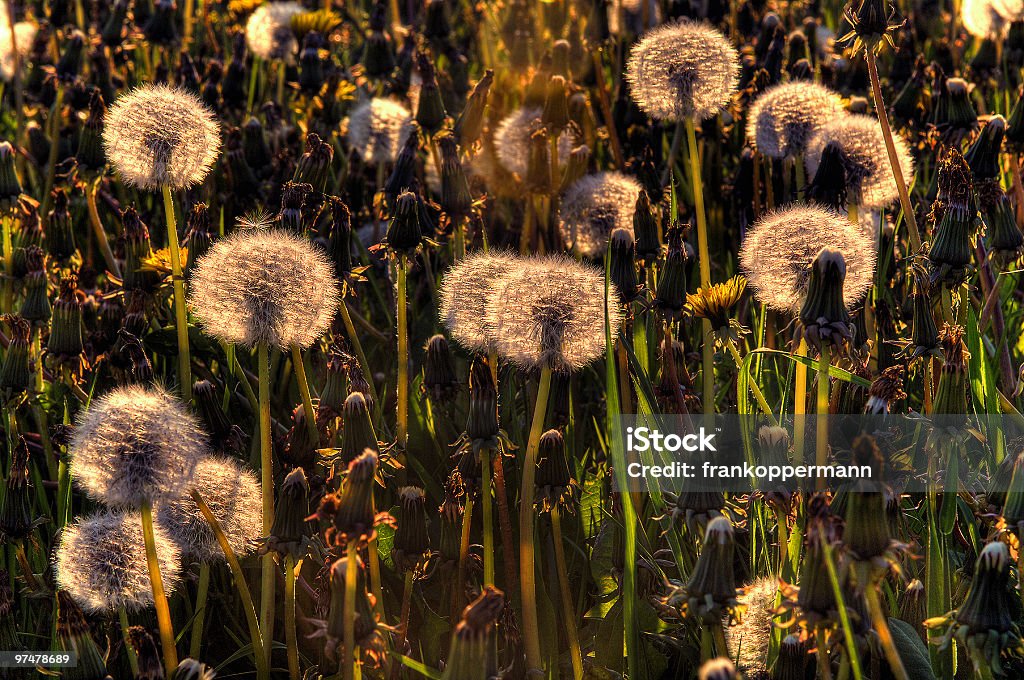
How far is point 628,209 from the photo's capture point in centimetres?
307

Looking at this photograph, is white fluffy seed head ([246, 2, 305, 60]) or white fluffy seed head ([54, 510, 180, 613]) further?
white fluffy seed head ([246, 2, 305, 60])

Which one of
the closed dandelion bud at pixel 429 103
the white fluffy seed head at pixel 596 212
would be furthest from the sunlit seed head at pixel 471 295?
the closed dandelion bud at pixel 429 103

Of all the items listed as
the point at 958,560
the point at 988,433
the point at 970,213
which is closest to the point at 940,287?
the point at 970,213

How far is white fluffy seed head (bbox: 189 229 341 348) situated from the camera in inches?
77.2

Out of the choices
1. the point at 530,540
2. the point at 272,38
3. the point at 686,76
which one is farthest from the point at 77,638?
the point at 272,38

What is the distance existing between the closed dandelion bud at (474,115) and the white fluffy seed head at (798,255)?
1.39m

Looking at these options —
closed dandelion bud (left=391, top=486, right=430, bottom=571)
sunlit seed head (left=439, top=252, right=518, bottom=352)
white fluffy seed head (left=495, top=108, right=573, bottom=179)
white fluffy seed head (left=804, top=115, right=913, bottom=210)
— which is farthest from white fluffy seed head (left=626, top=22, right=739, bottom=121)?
closed dandelion bud (left=391, top=486, right=430, bottom=571)

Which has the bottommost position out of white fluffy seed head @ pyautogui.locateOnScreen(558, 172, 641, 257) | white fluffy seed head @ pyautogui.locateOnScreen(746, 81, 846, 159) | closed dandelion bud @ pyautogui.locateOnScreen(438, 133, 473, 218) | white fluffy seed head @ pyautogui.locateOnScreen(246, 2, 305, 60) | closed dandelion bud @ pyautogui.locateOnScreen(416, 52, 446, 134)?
white fluffy seed head @ pyautogui.locateOnScreen(558, 172, 641, 257)

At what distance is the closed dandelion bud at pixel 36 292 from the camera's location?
277 cm

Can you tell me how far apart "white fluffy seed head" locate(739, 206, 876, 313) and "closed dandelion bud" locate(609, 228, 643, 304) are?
230mm

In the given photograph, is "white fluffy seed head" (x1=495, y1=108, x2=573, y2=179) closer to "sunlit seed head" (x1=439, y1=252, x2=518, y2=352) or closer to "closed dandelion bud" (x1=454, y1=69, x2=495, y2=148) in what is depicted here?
"closed dandelion bud" (x1=454, y1=69, x2=495, y2=148)

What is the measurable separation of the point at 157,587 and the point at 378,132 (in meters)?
2.48

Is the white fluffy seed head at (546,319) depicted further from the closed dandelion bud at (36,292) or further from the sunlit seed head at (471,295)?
the closed dandelion bud at (36,292)

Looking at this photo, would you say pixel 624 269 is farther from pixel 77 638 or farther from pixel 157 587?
pixel 77 638
